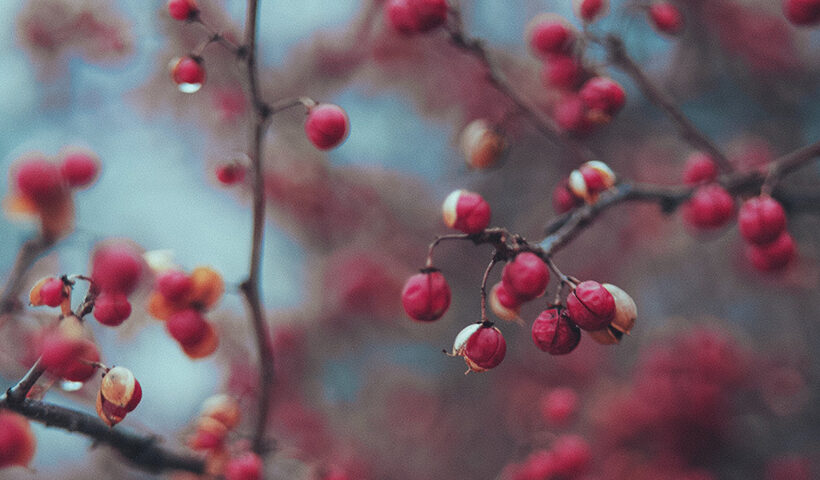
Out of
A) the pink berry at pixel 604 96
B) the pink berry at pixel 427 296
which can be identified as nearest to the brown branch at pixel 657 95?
the pink berry at pixel 604 96

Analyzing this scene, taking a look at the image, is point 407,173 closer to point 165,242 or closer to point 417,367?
point 417,367

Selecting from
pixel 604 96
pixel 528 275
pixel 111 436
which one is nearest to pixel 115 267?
pixel 111 436

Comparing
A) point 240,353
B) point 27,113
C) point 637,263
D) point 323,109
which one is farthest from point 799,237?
point 27,113

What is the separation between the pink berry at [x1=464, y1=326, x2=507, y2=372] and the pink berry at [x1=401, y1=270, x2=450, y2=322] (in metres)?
0.08

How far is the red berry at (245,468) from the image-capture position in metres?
1.16

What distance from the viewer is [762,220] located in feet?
3.54

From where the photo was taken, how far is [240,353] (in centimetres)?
331

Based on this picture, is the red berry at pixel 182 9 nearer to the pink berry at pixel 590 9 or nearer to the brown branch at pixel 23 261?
the brown branch at pixel 23 261

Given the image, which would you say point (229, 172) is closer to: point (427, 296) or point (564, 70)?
point (427, 296)

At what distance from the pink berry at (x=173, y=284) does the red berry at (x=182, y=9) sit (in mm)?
541

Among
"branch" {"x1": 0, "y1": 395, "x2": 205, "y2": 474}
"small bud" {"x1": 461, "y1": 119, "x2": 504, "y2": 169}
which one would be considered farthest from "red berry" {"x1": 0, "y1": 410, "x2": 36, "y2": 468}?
"small bud" {"x1": 461, "y1": 119, "x2": 504, "y2": 169}

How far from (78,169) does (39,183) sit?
49 centimetres

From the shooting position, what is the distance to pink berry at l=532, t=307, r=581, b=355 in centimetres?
81

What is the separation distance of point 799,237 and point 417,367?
2.48 metres
